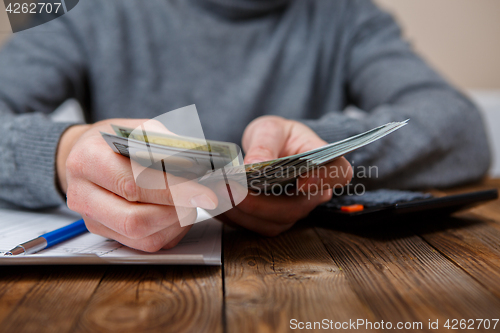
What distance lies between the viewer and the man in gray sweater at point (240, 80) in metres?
0.60

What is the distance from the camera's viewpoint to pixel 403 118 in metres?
0.65

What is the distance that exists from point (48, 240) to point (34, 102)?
58 centimetres

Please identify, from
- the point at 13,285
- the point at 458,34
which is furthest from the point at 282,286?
the point at 458,34

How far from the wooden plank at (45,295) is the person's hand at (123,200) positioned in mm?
49

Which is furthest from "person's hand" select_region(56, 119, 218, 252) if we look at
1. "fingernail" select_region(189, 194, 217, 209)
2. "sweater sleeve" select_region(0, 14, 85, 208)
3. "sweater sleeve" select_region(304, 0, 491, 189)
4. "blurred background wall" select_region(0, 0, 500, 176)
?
"blurred background wall" select_region(0, 0, 500, 176)

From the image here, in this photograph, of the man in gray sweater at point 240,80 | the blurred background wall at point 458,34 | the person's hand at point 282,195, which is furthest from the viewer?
the blurred background wall at point 458,34

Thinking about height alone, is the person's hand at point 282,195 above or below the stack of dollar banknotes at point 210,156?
below

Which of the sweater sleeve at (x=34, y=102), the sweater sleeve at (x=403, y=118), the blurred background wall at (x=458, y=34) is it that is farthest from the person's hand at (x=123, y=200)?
the blurred background wall at (x=458, y=34)

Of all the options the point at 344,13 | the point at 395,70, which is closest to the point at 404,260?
the point at 395,70

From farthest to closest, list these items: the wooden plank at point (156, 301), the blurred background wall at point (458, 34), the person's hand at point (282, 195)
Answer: the blurred background wall at point (458, 34) → the person's hand at point (282, 195) → the wooden plank at point (156, 301)

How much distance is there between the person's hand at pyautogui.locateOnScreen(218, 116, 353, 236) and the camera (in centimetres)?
34

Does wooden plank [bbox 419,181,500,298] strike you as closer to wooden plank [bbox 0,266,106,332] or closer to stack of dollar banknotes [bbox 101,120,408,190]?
stack of dollar banknotes [bbox 101,120,408,190]

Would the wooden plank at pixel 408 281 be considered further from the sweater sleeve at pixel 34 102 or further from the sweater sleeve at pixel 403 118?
the sweater sleeve at pixel 34 102

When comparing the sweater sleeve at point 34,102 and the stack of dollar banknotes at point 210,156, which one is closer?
the stack of dollar banknotes at point 210,156
